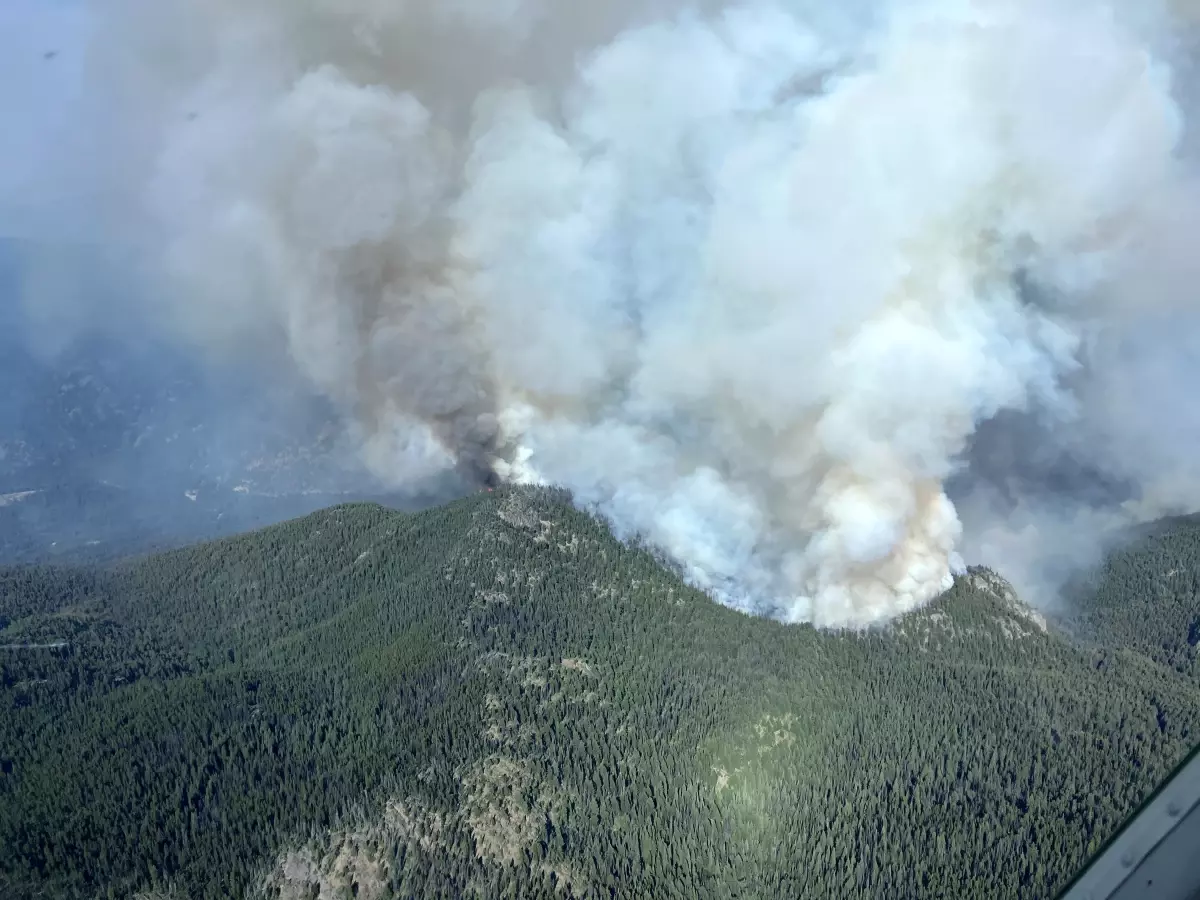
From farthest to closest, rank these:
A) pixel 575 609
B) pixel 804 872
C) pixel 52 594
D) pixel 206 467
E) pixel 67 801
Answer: pixel 206 467 → pixel 52 594 → pixel 575 609 → pixel 67 801 → pixel 804 872

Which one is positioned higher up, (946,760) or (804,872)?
(946,760)

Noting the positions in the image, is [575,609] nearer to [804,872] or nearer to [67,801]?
[804,872]

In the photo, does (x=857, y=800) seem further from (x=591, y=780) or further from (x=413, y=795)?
(x=413, y=795)

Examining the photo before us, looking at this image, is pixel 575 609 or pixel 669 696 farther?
pixel 575 609

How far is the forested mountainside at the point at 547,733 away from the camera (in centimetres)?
5694

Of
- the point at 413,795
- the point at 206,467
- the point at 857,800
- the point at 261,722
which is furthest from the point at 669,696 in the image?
the point at 206,467

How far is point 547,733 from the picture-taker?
220 ft

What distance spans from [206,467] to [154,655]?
4544 inches

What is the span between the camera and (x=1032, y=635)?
8650 cm

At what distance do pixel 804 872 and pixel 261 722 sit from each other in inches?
1530

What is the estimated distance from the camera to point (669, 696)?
72.9m

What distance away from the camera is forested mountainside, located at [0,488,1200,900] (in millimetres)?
56938

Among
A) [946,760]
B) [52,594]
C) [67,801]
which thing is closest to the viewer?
[67,801]

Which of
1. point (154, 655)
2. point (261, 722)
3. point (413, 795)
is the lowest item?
point (413, 795)
